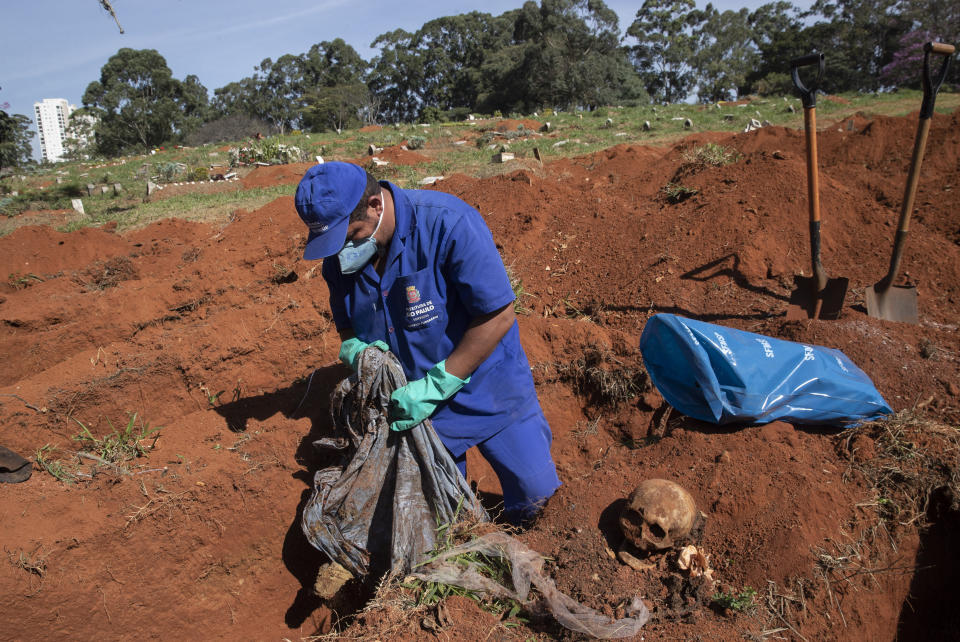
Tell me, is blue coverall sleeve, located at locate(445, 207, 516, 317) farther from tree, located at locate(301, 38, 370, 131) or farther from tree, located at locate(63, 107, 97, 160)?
tree, located at locate(63, 107, 97, 160)

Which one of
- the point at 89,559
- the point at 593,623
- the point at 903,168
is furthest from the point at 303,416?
the point at 903,168

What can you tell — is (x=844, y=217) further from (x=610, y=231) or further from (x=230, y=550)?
(x=230, y=550)

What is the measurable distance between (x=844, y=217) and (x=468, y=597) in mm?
4671

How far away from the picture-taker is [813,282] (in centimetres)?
392

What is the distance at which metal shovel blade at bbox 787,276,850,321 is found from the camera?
3832 millimetres

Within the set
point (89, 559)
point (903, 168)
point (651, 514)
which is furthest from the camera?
point (903, 168)

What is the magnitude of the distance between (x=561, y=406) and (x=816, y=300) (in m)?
1.94

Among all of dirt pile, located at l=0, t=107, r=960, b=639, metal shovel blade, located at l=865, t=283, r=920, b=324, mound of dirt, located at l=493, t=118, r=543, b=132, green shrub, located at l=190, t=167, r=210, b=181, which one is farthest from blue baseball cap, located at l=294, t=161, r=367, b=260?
mound of dirt, located at l=493, t=118, r=543, b=132

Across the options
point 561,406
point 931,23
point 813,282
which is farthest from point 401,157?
point 931,23

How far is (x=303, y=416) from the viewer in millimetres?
3574

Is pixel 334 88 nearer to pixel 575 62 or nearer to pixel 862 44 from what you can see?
pixel 575 62

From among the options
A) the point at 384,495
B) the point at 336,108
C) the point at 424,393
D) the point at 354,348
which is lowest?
the point at 384,495

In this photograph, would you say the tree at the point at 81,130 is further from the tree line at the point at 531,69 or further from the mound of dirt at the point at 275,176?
the mound of dirt at the point at 275,176

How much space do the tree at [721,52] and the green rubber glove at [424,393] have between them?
123ft
